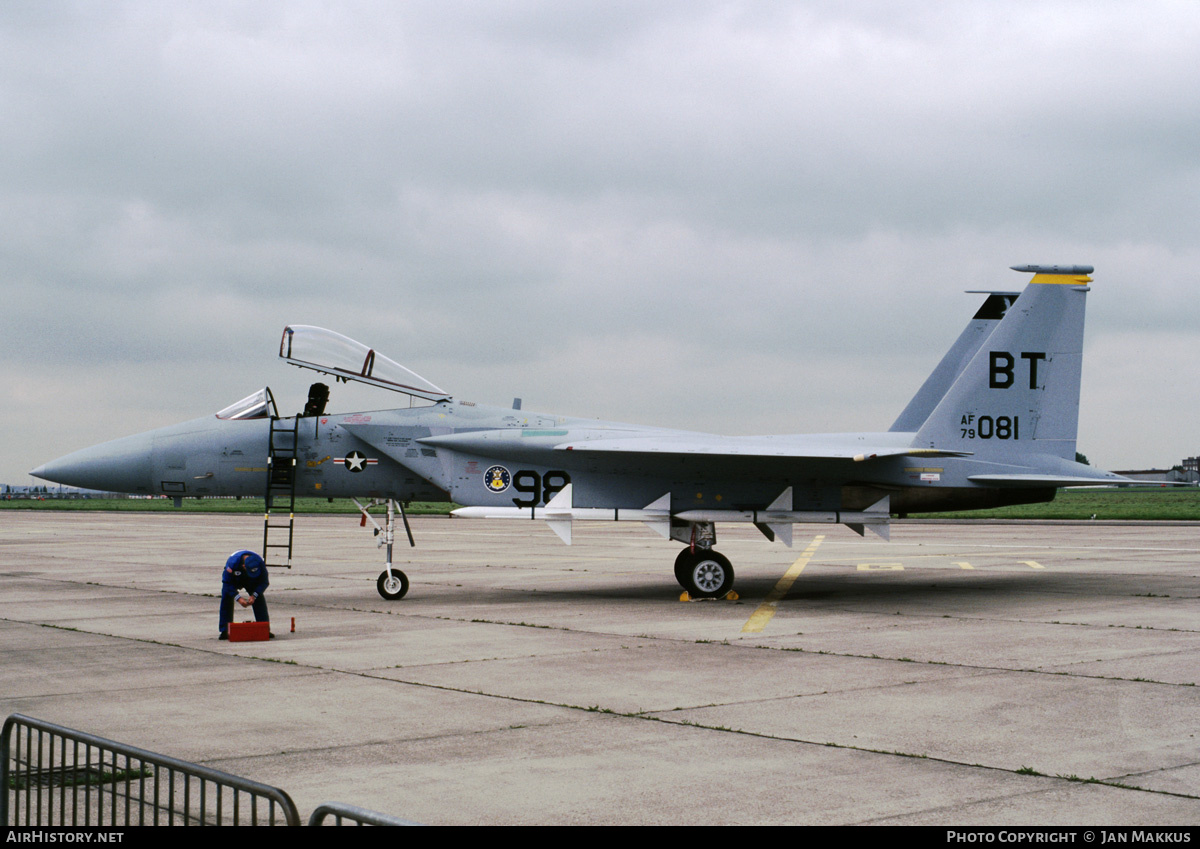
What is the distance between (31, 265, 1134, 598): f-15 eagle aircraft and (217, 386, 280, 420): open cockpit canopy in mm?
22

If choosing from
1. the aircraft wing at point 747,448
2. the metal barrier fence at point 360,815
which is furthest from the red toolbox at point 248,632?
the metal barrier fence at point 360,815

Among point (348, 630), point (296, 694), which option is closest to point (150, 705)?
point (296, 694)

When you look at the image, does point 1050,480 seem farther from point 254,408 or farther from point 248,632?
point 254,408

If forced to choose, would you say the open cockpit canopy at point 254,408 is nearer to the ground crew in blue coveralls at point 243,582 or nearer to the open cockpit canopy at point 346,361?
the open cockpit canopy at point 346,361

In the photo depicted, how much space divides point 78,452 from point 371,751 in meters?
11.7

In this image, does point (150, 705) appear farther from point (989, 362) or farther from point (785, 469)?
point (989, 362)

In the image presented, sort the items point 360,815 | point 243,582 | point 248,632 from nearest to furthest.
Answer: point 360,815, point 248,632, point 243,582

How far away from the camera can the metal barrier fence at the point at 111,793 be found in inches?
152

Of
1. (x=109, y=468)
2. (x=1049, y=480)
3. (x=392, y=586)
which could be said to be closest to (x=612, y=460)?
(x=392, y=586)

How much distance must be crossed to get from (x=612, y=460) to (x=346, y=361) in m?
4.38

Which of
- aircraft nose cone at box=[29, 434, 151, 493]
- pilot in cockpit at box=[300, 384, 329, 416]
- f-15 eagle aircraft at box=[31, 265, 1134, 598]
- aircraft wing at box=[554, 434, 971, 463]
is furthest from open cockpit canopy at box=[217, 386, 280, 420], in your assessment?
aircraft wing at box=[554, 434, 971, 463]

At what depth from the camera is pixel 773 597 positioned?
15961 mm

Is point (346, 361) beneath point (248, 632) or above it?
above

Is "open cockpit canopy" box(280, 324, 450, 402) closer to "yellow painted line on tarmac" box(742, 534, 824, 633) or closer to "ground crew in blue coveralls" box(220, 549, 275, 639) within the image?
"ground crew in blue coveralls" box(220, 549, 275, 639)
